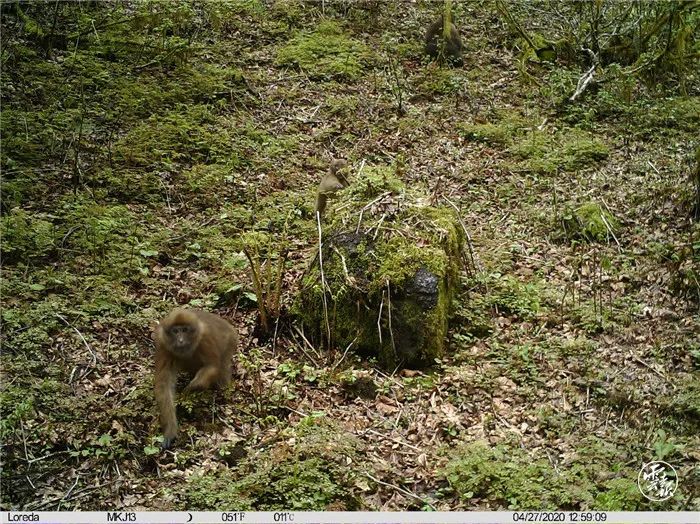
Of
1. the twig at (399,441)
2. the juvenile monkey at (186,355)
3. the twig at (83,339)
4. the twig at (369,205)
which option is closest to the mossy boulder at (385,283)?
the twig at (369,205)

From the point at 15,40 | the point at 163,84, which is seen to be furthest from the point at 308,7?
the point at 15,40

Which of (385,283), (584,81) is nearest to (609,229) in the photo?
(385,283)

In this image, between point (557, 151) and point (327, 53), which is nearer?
point (557, 151)

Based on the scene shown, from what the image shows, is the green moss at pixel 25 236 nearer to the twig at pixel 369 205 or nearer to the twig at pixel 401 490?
the twig at pixel 369 205

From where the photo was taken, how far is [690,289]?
23.6 feet

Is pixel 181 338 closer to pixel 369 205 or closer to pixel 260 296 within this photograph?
pixel 260 296

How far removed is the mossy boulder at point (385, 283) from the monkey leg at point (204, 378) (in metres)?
1.16

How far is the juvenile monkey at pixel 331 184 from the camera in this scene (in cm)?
815

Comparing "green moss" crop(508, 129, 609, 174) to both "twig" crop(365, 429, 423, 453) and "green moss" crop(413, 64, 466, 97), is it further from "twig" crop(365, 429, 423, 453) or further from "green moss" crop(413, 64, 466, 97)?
"twig" crop(365, 429, 423, 453)

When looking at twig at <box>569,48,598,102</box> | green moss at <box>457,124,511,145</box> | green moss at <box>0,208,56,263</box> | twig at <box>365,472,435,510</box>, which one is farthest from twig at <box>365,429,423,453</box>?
twig at <box>569,48,598,102</box>

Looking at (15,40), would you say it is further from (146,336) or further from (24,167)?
(146,336)

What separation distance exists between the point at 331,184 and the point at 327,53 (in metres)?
5.33

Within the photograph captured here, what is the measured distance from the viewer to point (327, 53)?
12836 millimetres

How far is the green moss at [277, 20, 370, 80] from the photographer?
484 inches
